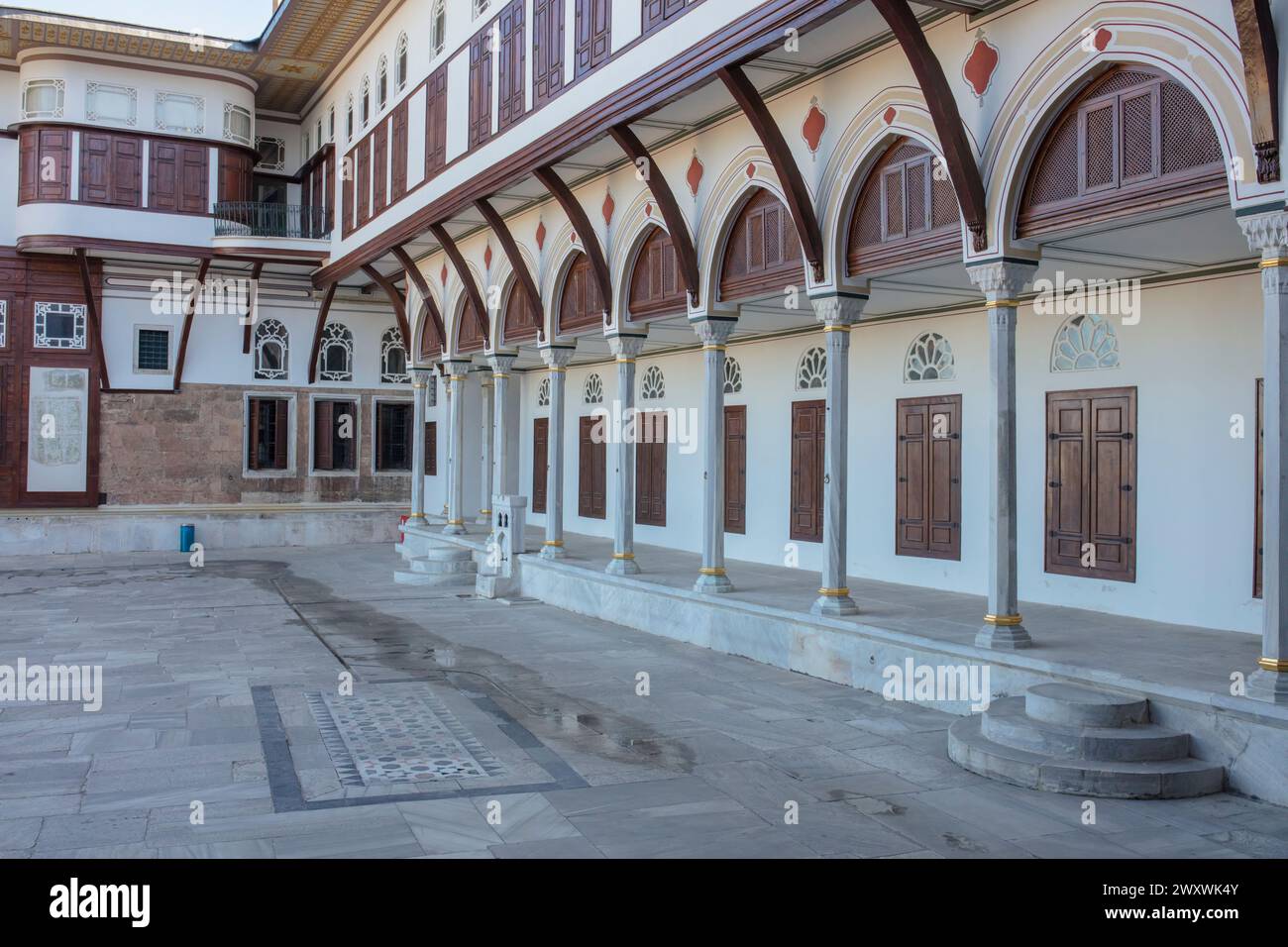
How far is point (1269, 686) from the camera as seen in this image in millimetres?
5988

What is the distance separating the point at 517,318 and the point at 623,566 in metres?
4.97

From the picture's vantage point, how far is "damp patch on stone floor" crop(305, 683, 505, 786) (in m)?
6.47

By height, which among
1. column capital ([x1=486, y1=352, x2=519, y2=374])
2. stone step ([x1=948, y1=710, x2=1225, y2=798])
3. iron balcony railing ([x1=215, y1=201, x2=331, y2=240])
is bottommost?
stone step ([x1=948, y1=710, x2=1225, y2=798])

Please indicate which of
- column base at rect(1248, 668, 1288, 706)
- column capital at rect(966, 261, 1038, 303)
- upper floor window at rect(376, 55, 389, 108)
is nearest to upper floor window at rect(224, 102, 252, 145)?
upper floor window at rect(376, 55, 389, 108)

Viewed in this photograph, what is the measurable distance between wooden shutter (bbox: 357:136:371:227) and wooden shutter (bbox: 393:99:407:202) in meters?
1.59

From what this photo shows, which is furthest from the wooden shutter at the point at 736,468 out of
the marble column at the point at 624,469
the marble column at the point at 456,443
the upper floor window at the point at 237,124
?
the upper floor window at the point at 237,124

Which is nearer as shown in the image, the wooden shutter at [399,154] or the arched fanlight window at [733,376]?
the arched fanlight window at [733,376]

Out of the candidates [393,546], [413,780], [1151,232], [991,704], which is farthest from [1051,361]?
[393,546]

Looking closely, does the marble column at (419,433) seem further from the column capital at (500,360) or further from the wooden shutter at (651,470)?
the wooden shutter at (651,470)

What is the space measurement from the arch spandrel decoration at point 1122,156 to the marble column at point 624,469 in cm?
588

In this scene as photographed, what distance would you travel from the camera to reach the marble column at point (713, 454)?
1117 cm

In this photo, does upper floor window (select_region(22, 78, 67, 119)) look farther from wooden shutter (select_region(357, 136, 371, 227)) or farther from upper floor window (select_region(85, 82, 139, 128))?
wooden shutter (select_region(357, 136, 371, 227))

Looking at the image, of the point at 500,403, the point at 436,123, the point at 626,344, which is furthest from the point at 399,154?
the point at 626,344
